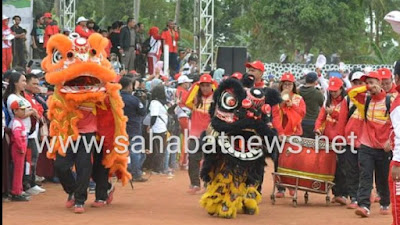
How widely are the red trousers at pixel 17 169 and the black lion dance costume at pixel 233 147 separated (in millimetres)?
2806

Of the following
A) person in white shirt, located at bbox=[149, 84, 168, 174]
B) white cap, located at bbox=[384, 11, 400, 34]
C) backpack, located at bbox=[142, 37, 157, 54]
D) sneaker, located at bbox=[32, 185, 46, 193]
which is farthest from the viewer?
backpack, located at bbox=[142, 37, 157, 54]

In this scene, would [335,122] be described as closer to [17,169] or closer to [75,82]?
[75,82]

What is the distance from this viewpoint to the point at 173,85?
2147 centimetres

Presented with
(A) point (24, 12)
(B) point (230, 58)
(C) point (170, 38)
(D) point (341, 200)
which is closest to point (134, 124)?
(D) point (341, 200)

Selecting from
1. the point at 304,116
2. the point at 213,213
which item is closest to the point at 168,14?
the point at 304,116

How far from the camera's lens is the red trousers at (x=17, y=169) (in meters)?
13.0

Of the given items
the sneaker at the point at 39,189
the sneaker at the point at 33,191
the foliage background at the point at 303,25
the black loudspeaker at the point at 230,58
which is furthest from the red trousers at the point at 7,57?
the foliage background at the point at 303,25

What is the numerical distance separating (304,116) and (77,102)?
4.35 meters

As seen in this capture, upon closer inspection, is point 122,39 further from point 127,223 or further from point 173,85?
point 127,223

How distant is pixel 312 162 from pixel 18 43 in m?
10.3

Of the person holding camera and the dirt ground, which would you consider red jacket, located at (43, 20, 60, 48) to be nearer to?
the person holding camera

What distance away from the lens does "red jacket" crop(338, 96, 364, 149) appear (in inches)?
499

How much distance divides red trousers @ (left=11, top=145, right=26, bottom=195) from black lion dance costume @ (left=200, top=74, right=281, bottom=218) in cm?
281

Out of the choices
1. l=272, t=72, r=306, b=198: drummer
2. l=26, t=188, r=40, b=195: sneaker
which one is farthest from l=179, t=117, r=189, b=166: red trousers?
l=26, t=188, r=40, b=195: sneaker
